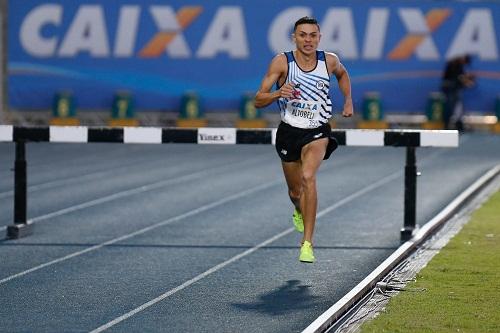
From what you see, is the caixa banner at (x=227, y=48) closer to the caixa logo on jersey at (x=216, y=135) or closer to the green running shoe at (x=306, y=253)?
the caixa logo on jersey at (x=216, y=135)

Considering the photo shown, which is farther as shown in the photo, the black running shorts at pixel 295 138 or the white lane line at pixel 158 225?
the white lane line at pixel 158 225

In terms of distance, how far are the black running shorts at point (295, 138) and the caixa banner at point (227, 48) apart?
70.6ft

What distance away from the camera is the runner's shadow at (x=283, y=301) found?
8.91 m

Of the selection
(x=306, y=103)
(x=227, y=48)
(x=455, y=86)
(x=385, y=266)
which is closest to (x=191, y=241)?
(x=306, y=103)

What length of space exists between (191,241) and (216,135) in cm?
107

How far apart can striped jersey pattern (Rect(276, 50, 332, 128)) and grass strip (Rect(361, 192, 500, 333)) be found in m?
1.48

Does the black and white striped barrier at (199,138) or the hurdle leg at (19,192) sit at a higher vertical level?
the black and white striped barrier at (199,138)

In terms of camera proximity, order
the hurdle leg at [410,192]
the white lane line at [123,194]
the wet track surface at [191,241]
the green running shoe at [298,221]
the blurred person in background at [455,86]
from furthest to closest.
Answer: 1. the blurred person in background at [455,86]
2. the white lane line at [123,194]
3. the hurdle leg at [410,192]
4. the green running shoe at [298,221]
5. the wet track surface at [191,241]

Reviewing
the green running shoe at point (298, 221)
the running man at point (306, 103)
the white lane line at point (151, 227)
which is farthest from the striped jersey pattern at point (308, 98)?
the white lane line at point (151, 227)

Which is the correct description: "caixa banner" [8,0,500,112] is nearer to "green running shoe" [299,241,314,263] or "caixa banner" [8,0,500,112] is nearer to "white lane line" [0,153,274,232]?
"white lane line" [0,153,274,232]

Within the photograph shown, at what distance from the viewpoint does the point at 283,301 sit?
9.23m

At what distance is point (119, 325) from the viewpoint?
8.32 meters

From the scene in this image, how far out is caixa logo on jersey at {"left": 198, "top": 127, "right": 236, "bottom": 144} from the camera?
1238cm

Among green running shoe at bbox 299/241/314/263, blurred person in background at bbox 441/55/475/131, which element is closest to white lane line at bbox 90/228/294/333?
green running shoe at bbox 299/241/314/263
